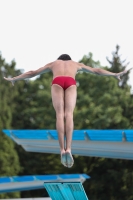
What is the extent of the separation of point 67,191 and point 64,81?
1.66 m

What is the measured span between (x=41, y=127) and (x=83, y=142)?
1915 centimetres

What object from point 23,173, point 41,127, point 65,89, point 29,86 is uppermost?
point 65,89

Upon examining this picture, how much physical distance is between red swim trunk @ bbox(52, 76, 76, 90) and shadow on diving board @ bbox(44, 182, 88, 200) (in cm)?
145

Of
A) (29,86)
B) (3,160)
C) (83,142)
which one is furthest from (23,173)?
(83,142)

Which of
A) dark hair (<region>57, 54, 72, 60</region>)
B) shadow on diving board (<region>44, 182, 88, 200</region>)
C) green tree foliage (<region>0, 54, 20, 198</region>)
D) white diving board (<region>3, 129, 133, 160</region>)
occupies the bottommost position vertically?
green tree foliage (<region>0, 54, 20, 198</region>)

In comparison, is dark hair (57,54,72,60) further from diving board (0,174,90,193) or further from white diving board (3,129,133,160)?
diving board (0,174,90,193)

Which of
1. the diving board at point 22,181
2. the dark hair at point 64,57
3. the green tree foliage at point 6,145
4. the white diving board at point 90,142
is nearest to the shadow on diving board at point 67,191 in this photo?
the dark hair at point 64,57

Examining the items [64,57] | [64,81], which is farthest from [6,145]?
[64,81]

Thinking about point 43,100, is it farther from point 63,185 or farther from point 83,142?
point 63,185

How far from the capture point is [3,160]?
3219 centimetres

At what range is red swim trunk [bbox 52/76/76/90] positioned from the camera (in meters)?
7.83

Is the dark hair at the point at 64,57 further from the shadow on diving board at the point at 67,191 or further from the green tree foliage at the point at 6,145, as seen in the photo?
the green tree foliage at the point at 6,145

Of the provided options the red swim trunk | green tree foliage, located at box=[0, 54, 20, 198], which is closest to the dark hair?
the red swim trunk

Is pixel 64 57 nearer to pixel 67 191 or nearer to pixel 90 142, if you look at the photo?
pixel 67 191
